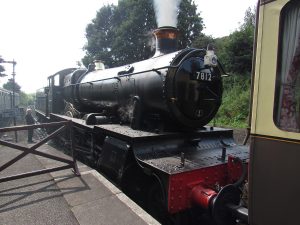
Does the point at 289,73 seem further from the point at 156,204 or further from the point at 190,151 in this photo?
the point at 156,204

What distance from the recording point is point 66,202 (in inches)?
168

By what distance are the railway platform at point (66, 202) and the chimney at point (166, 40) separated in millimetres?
2753

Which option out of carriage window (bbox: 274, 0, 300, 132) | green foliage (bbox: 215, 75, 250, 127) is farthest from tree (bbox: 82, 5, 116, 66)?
carriage window (bbox: 274, 0, 300, 132)

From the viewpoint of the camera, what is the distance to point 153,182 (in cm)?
450

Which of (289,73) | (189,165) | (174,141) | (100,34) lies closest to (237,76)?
(174,141)

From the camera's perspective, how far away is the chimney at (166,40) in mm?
5652

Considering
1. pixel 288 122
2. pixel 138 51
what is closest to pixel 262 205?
pixel 288 122

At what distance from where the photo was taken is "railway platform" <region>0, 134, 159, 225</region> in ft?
12.2

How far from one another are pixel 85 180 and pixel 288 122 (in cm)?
397

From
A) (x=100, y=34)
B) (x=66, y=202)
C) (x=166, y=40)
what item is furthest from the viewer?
(x=100, y=34)

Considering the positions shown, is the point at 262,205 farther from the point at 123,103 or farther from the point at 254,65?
the point at 123,103

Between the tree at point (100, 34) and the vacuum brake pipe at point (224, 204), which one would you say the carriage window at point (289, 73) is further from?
the tree at point (100, 34)

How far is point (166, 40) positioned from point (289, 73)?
3.76 m

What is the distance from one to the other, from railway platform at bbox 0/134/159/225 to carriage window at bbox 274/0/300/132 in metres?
2.16
